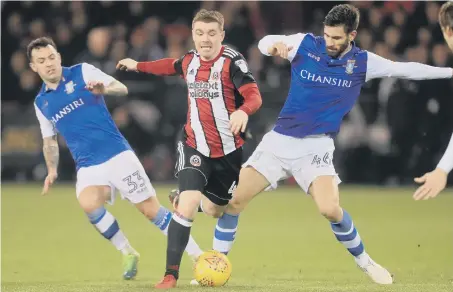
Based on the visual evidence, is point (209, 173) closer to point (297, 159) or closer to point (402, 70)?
point (297, 159)

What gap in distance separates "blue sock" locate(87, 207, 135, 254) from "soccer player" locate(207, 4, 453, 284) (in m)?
1.31

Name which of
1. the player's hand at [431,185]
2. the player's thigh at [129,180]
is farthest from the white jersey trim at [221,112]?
the player's hand at [431,185]

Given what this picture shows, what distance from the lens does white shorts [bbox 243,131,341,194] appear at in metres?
9.56

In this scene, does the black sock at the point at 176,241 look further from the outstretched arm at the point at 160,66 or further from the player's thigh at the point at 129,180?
the player's thigh at the point at 129,180

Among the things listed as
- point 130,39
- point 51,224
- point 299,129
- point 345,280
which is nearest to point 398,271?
point 345,280

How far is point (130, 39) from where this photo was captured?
62.3ft

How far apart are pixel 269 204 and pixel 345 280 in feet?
23.0

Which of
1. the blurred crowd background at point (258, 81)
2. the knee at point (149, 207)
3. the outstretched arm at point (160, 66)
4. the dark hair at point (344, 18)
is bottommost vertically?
the blurred crowd background at point (258, 81)

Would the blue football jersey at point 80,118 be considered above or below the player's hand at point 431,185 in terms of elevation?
below

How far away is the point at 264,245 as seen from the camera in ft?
42.5

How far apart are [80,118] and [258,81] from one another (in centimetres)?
828

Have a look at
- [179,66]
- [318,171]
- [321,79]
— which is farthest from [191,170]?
[321,79]

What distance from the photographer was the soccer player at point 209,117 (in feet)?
29.3

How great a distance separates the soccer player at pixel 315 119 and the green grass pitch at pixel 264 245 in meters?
0.69
